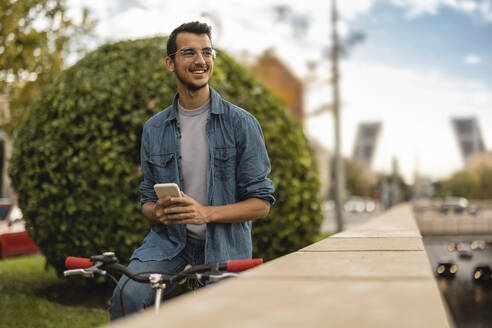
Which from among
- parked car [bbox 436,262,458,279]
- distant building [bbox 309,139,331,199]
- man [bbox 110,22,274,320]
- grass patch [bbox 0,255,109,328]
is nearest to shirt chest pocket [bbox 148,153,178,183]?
man [bbox 110,22,274,320]

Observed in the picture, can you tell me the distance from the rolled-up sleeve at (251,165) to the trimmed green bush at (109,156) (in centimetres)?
310

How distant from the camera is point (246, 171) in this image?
9.71ft

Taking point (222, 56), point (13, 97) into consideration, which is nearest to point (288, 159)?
point (222, 56)

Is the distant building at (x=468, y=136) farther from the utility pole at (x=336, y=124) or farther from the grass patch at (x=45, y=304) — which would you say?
the grass patch at (x=45, y=304)

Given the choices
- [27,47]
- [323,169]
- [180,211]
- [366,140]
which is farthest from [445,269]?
[366,140]

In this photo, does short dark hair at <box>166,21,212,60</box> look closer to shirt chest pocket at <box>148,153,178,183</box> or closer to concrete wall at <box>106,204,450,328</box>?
shirt chest pocket at <box>148,153,178,183</box>

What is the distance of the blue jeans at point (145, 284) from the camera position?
2621mm

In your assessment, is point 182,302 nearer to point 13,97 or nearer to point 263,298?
point 263,298

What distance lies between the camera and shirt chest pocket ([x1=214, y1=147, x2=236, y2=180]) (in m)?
2.94

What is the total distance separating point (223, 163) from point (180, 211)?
1.35 feet

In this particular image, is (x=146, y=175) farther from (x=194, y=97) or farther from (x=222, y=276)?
(x=222, y=276)

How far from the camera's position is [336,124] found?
58.4 ft

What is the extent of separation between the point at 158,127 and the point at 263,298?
177 centimetres

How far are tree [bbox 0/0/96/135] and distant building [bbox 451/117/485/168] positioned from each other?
6068 inches
